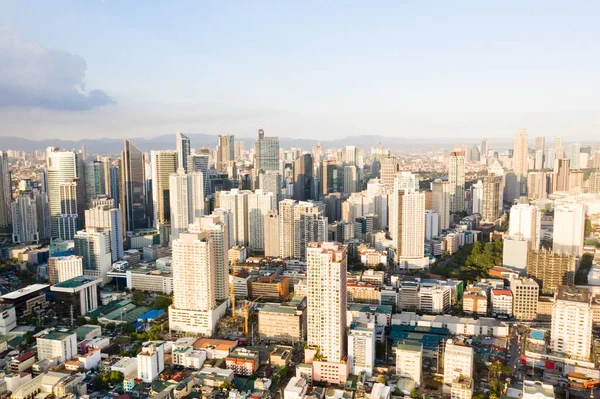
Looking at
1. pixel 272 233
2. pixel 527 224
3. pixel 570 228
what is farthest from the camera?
pixel 272 233

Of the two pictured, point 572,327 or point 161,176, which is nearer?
point 572,327

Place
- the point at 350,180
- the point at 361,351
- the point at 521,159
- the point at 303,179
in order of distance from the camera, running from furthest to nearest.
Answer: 1. the point at 350,180
2. the point at 303,179
3. the point at 521,159
4. the point at 361,351

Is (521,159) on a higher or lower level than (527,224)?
higher

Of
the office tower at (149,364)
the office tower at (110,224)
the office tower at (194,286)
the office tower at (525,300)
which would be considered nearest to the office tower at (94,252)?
the office tower at (110,224)

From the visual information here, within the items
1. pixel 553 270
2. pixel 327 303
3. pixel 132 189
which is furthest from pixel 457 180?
pixel 327 303

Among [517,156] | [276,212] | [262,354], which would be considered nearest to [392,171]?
[517,156]

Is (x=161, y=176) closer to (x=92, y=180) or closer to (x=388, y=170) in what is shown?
(x=92, y=180)

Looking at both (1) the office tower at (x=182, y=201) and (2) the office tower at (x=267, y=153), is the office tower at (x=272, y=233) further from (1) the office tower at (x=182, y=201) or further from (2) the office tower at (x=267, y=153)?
(2) the office tower at (x=267, y=153)
